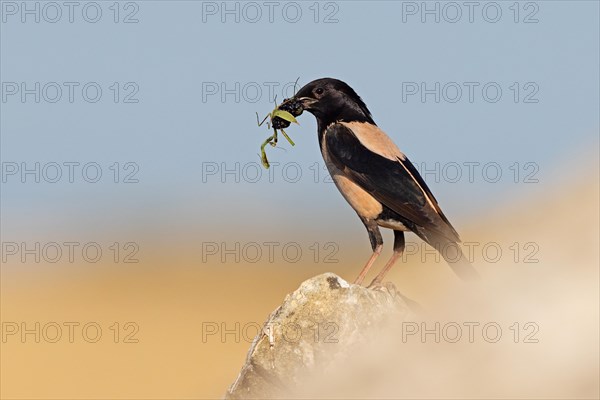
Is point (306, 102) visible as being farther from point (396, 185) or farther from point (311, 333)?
point (311, 333)

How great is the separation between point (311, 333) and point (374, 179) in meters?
2.59

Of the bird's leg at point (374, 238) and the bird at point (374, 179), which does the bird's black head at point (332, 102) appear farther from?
the bird's leg at point (374, 238)

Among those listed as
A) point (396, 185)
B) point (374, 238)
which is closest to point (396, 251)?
point (374, 238)

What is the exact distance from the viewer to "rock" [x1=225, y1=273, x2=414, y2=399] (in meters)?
10.9

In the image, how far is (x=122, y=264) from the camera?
64.1 m

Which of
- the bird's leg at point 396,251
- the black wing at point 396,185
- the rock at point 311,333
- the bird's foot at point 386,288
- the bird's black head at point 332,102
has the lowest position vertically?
the rock at point 311,333

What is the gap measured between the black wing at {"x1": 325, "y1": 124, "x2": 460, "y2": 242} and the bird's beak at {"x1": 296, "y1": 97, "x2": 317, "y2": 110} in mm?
772

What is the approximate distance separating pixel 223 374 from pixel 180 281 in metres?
30.7

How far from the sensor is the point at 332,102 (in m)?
13.9

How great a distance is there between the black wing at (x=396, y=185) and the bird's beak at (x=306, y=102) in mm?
772

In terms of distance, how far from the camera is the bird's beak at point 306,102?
1392 cm

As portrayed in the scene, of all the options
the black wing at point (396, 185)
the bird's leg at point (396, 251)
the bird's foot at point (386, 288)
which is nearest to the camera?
the bird's foot at point (386, 288)

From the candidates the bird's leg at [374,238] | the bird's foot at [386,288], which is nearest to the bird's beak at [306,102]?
the bird's leg at [374,238]

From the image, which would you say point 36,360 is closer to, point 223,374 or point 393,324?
point 223,374
